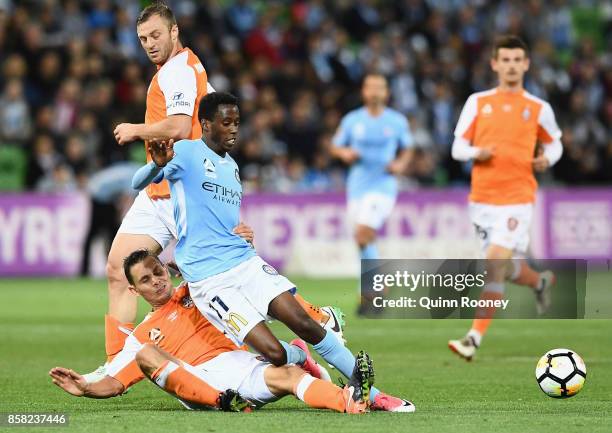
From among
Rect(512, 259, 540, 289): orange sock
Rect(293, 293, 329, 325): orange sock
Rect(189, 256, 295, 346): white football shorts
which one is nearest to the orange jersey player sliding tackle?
Rect(189, 256, 295, 346): white football shorts

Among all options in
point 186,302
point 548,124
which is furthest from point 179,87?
point 548,124

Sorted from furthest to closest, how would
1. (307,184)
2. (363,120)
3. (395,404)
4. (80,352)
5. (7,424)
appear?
(307,184) < (363,120) < (80,352) < (395,404) < (7,424)

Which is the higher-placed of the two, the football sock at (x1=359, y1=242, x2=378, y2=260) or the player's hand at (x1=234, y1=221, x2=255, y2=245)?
the player's hand at (x1=234, y1=221, x2=255, y2=245)

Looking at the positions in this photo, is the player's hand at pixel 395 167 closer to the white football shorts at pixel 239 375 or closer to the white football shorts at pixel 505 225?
the white football shorts at pixel 505 225

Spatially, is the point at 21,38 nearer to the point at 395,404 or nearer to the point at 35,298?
the point at 35,298

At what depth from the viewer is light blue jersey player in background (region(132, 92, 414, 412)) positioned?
675 cm

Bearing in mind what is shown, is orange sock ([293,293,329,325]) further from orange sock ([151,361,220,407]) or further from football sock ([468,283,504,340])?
football sock ([468,283,504,340])

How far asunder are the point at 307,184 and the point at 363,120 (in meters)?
4.85

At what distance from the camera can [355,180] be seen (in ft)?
46.9

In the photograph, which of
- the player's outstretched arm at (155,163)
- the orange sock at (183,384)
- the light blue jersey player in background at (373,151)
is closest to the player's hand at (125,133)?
the player's outstretched arm at (155,163)

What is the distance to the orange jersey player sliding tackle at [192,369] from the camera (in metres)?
6.64

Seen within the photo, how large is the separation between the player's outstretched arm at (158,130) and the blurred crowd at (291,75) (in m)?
10.0

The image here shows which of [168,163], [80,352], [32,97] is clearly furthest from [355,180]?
[168,163]

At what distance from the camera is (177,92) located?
7.75 m
